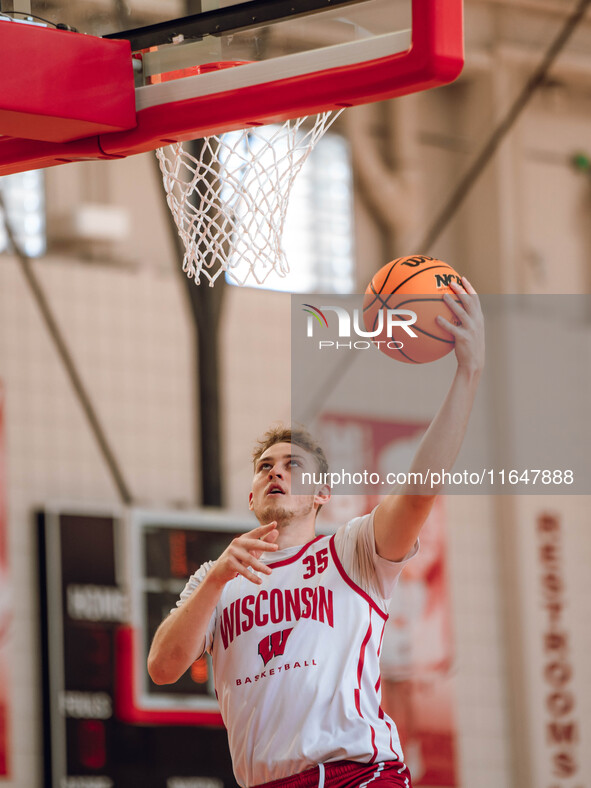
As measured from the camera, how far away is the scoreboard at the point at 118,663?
8891mm

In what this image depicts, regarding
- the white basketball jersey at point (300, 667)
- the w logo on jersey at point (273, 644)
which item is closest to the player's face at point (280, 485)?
the white basketball jersey at point (300, 667)

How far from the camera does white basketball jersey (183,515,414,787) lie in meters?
3.96

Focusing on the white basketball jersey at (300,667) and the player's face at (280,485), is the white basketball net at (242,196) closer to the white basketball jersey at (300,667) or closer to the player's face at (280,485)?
the player's face at (280,485)

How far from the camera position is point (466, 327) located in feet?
13.2

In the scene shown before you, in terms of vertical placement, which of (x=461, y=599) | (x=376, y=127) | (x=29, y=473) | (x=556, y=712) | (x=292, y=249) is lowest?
(x=556, y=712)

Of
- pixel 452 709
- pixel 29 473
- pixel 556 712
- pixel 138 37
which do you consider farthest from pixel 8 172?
pixel 556 712

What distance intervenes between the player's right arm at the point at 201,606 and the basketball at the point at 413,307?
2.40 ft

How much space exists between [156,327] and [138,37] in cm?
588

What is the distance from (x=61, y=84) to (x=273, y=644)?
67.6 inches

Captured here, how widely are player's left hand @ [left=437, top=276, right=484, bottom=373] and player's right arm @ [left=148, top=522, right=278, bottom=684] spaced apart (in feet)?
2.35

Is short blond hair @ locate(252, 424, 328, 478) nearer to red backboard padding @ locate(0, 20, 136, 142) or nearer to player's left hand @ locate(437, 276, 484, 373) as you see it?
player's left hand @ locate(437, 276, 484, 373)

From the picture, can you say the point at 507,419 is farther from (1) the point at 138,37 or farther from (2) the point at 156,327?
(1) the point at 138,37

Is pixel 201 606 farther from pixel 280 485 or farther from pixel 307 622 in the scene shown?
pixel 280 485

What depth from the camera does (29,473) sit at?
9344 mm
